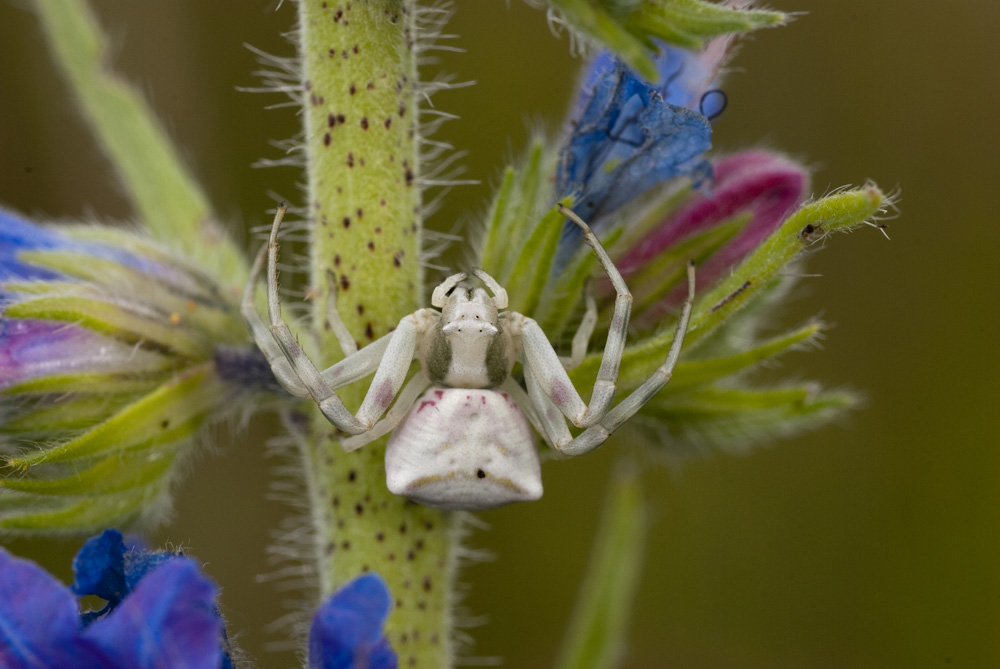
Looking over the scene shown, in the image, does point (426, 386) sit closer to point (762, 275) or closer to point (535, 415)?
point (535, 415)

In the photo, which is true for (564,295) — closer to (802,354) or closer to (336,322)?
(336,322)

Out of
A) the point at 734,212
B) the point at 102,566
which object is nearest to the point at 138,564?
the point at 102,566

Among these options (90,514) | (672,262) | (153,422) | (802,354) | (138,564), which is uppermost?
(802,354)

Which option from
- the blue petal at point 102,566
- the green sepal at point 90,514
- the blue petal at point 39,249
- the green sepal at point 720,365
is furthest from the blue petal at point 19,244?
the green sepal at point 720,365

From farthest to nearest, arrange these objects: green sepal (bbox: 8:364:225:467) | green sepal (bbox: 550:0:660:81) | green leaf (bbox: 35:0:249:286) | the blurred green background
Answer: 1. the blurred green background
2. green leaf (bbox: 35:0:249:286)
3. green sepal (bbox: 8:364:225:467)
4. green sepal (bbox: 550:0:660:81)

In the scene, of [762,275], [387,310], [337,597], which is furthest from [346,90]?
[337,597]

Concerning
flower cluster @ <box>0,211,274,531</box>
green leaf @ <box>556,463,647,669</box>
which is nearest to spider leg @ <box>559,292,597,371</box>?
flower cluster @ <box>0,211,274,531</box>

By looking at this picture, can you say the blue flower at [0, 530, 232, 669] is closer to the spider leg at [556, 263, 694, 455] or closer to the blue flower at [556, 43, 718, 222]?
the spider leg at [556, 263, 694, 455]
